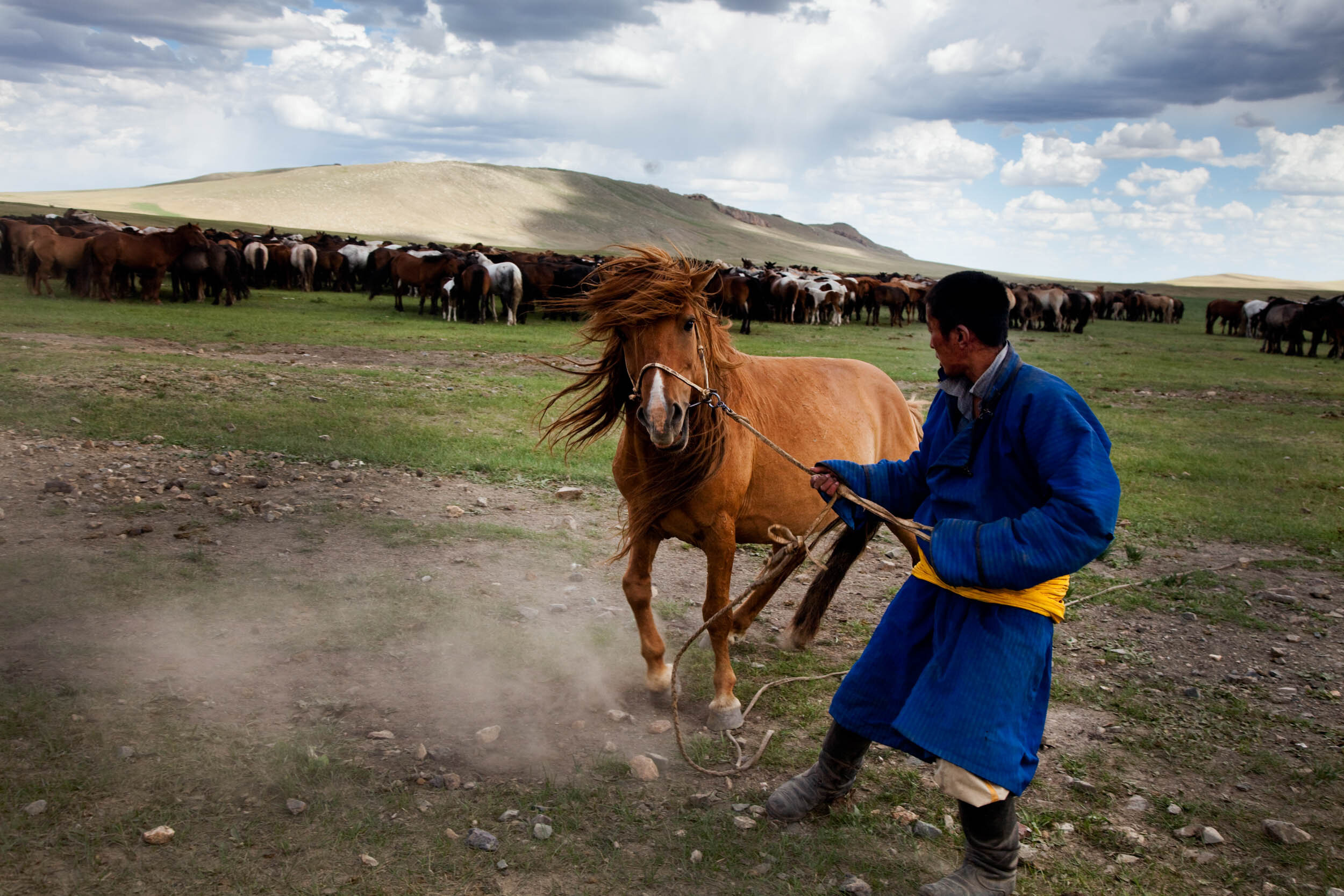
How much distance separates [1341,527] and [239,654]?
27.5 ft

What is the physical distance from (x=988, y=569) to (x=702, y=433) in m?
1.58

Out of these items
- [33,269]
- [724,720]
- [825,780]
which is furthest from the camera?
[33,269]

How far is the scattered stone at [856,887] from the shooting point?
2801mm

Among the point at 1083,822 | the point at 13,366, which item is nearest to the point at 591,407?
the point at 1083,822

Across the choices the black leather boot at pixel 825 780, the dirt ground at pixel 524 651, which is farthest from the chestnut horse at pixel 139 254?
the black leather boot at pixel 825 780

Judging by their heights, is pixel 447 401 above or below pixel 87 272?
below

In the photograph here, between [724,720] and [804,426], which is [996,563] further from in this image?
[804,426]

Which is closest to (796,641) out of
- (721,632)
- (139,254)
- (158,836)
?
(721,632)

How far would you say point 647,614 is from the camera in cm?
399

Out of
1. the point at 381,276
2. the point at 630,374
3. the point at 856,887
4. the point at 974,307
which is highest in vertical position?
the point at 381,276

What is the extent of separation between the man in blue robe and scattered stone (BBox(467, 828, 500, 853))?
52.2 inches

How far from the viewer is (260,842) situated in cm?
278

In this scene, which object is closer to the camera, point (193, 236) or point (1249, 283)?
point (193, 236)

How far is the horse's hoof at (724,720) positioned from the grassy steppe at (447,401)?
10.7ft
